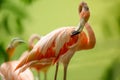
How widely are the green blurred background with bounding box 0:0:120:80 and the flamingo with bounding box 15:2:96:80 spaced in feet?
0.08

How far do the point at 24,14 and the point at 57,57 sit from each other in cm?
27

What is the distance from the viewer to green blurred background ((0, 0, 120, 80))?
4.24 ft

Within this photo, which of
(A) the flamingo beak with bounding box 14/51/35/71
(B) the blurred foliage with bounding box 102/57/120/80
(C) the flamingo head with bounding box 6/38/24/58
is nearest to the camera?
(B) the blurred foliage with bounding box 102/57/120/80

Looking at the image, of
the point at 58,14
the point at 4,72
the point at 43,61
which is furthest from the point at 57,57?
the point at 4,72

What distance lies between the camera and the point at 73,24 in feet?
4.51

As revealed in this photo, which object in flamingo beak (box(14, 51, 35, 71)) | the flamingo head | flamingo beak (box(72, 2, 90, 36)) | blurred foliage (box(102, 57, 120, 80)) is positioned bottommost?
blurred foliage (box(102, 57, 120, 80))

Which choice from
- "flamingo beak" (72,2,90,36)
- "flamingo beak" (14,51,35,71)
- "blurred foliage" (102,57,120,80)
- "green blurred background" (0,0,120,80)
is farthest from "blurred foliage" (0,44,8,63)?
"blurred foliage" (102,57,120,80)

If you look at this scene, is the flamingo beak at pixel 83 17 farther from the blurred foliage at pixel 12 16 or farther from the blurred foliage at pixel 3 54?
the blurred foliage at pixel 3 54

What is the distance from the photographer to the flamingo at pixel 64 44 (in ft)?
4.36

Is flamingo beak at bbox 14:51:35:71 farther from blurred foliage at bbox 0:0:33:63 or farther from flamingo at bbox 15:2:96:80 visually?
blurred foliage at bbox 0:0:33:63

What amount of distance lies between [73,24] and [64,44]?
0.09m

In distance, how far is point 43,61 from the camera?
1.38 meters

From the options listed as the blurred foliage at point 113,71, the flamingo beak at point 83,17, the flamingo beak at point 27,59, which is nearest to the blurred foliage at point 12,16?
the flamingo beak at point 27,59

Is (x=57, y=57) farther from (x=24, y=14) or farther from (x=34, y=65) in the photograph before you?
(x=24, y=14)
